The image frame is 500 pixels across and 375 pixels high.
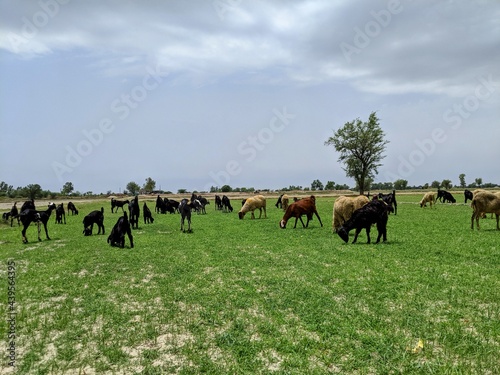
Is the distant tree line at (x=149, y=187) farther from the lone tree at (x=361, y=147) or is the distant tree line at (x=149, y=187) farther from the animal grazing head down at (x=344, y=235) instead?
the animal grazing head down at (x=344, y=235)

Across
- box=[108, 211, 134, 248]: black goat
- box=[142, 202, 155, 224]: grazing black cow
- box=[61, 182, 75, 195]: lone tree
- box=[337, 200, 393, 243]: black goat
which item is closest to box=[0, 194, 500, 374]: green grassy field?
box=[337, 200, 393, 243]: black goat

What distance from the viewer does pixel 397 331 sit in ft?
19.2

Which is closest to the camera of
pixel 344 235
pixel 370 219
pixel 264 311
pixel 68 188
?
pixel 264 311

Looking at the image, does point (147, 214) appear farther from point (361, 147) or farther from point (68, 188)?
point (68, 188)

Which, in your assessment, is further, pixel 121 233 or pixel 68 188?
pixel 68 188

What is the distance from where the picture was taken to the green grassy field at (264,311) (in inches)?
201

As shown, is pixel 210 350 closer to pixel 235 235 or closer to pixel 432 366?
pixel 432 366

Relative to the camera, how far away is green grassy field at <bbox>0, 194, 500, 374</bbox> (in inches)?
201

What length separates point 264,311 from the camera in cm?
717

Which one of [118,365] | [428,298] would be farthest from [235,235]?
[118,365]

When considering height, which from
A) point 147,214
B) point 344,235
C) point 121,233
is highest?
point 147,214

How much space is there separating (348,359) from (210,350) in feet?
7.32

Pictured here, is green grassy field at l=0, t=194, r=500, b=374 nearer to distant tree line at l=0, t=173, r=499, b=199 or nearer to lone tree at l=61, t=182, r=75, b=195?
distant tree line at l=0, t=173, r=499, b=199

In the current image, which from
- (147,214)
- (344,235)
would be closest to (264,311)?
(344,235)
